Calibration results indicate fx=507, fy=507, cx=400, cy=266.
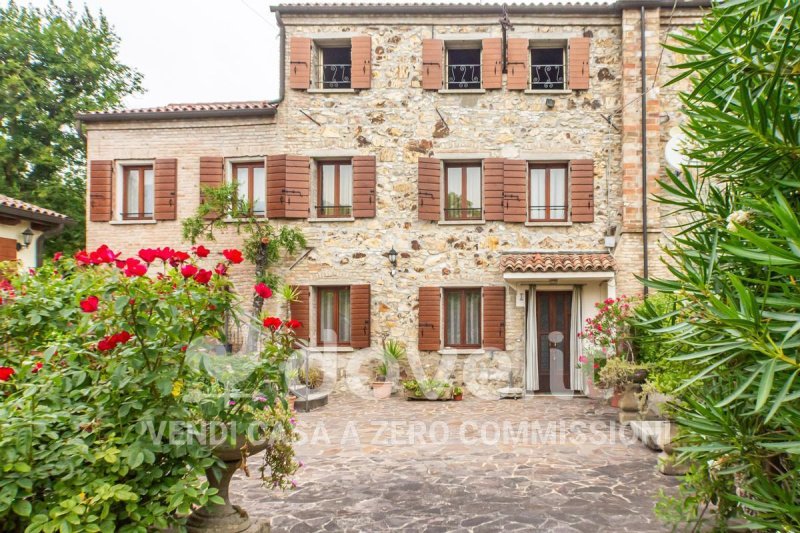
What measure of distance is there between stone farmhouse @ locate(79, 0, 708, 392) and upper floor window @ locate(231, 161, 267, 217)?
0.03m

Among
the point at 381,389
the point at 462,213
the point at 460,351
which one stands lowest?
the point at 381,389

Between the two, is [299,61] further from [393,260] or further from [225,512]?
[225,512]

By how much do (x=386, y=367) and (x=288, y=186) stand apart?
4605 millimetres

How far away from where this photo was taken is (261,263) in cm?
1122

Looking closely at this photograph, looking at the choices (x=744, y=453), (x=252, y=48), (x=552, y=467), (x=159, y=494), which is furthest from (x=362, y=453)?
(x=252, y=48)

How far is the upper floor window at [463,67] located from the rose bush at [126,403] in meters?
10.3

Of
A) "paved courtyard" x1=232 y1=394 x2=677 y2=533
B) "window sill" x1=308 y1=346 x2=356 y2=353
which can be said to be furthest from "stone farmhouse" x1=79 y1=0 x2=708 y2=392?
"paved courtyard" x1=232 y1=394 x2=677 y2=533

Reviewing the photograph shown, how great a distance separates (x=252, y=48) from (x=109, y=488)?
859 cm

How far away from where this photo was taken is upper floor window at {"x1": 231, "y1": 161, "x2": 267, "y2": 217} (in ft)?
38.9

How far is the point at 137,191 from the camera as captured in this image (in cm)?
1216

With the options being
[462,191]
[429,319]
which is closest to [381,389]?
[429,319]

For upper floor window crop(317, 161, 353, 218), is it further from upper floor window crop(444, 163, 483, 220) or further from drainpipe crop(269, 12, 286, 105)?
upper floor window crop(444, 163, 483, 220)

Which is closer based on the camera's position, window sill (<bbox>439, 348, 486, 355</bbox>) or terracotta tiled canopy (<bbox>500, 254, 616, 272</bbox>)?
terracotta tiled canopy (<bbox>500, 254, 616, 272</bbox>)

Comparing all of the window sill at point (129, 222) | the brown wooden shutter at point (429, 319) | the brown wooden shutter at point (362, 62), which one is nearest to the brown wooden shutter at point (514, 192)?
the brown wooden shutter at point (429, 319)
